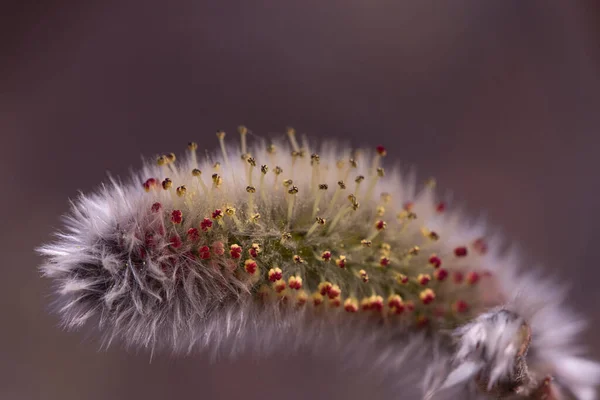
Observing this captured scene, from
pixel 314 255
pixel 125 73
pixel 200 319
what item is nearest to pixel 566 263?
pixel 314 255

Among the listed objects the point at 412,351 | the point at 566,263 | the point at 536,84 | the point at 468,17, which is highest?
the point at 468,17

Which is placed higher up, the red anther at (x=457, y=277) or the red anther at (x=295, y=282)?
the red anther at (x=457, y=277)

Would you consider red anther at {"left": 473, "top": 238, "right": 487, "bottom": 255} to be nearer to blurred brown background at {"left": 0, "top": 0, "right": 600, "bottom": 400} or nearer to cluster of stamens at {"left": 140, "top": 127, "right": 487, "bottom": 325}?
cluster of stamens at {"left": 140, "top": 127, "right": 487, "bottom": 325}

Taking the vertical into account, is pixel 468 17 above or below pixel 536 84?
above

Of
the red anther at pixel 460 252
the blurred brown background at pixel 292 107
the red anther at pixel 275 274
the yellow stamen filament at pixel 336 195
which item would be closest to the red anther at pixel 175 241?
the red anther at pixel 275 274

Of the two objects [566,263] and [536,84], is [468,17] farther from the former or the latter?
[566,263]

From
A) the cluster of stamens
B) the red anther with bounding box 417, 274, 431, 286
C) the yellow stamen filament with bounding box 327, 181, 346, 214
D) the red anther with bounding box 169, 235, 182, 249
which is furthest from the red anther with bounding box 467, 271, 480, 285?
the red anther with bounding box 169, 235, 182, 249

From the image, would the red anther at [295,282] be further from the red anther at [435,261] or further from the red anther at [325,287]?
the red anther at [435,261]
